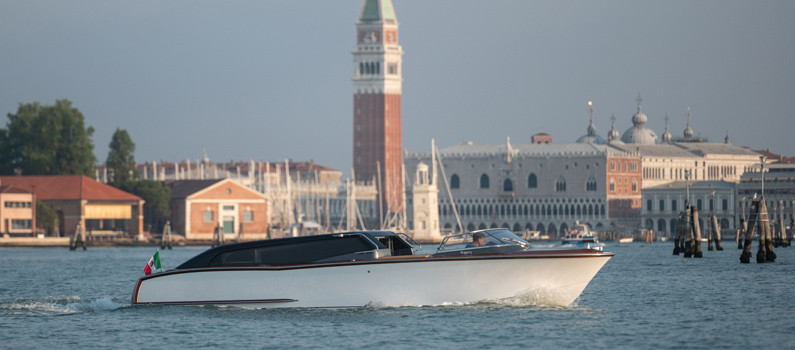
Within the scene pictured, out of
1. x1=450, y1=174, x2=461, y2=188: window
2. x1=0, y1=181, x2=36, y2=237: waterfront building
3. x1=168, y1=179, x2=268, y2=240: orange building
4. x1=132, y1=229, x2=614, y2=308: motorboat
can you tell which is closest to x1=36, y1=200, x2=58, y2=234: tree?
x1=0, y1=181, x2=36, y2=237: waterfront building

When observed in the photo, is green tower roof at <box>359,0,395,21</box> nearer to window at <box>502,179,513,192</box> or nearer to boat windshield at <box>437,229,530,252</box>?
window at <box>502,179,513,192</box>

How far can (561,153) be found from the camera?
479 ft

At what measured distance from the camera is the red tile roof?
327 feet

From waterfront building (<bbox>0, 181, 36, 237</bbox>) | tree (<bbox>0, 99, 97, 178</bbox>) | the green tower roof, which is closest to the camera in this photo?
waterfront building (<bbox>0, 181, 36, 237</bbox>)

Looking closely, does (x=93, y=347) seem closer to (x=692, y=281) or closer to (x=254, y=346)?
(x=254, y=346)

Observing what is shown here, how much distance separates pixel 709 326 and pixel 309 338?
25.6 ft

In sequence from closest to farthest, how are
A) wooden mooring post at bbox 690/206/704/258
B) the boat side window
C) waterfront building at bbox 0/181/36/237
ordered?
the boat side window
wooden mooring post at bbox 690/206/704/258
waterfront building at bbox 0/181/36/237

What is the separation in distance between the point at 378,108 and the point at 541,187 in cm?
1891

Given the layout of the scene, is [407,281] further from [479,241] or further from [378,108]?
[378,108]

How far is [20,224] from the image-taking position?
96250mm

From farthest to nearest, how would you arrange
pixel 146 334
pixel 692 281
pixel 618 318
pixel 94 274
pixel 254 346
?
1. pixel 94 274
2. pixel 692 281
3. pixel 618 318
4. pixel 146 334
5. pixel 254 346

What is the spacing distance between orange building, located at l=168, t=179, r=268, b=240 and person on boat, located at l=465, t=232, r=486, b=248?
269 ft

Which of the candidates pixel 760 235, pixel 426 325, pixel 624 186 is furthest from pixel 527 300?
pixel 624 186

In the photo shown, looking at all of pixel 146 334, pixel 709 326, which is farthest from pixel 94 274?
pixel 709 326
